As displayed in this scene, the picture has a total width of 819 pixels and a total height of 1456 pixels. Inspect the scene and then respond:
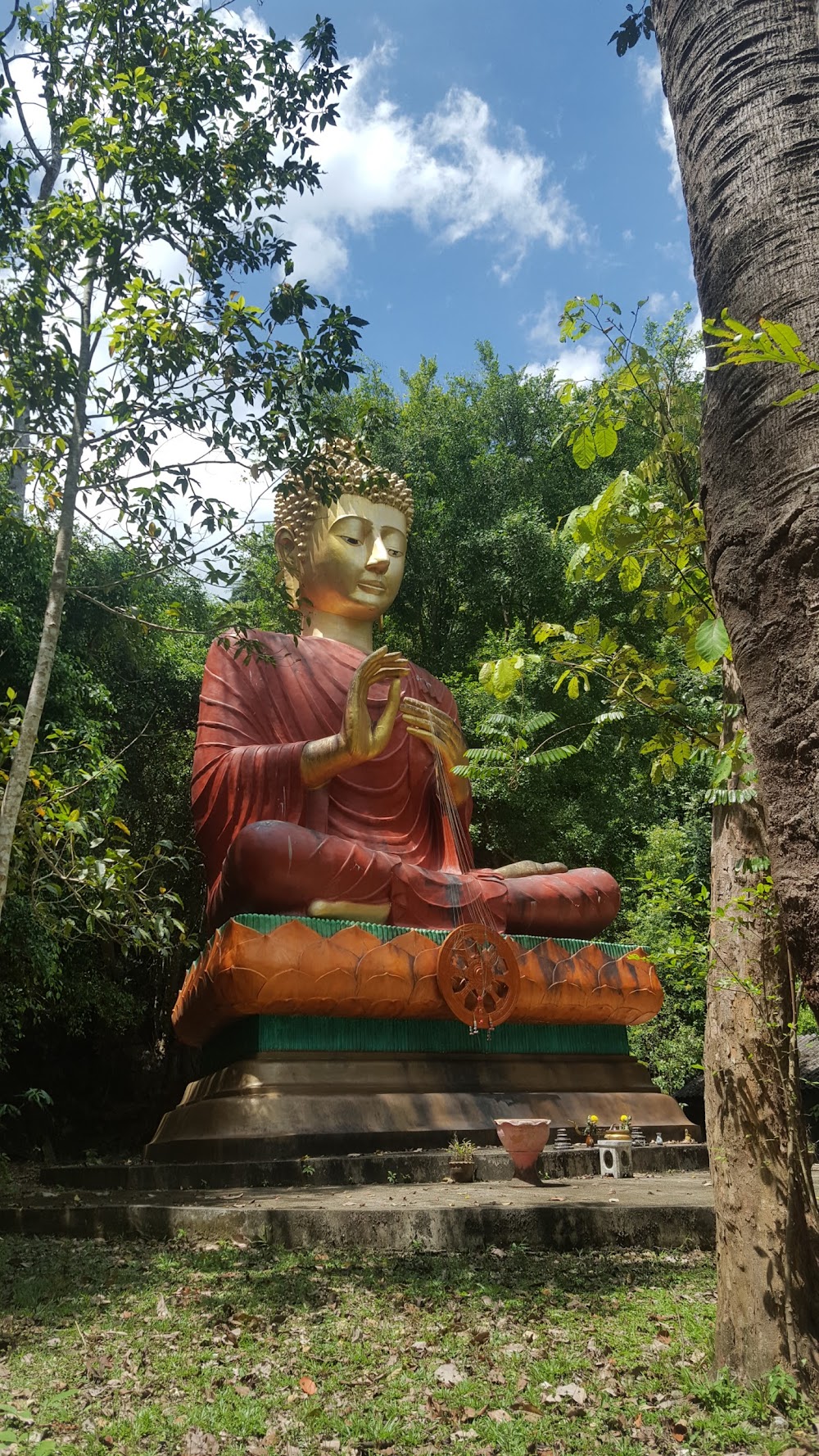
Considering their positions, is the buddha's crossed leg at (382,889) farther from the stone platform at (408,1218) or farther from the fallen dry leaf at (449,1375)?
the fallen dry leaf at (449,1375)

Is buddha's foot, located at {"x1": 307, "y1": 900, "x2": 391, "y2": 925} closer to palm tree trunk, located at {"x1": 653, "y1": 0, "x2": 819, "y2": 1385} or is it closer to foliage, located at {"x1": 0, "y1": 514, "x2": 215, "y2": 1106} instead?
foliage, located at {"x1": 0, "y1": 514, "x2": 215, "y2": 1106}

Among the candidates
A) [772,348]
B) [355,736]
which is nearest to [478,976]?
[355,736]

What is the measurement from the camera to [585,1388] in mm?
3121

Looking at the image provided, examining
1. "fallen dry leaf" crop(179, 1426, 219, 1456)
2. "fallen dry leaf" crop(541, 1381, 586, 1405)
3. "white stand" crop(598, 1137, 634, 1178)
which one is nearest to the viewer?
"fallen dry leaf" crop(179, 1426, 219, 1456)

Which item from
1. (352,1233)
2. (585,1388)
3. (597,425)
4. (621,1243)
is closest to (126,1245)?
(352,1233)

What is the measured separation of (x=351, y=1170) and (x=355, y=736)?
11.2 ft

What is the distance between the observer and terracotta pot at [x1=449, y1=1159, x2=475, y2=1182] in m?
6.06

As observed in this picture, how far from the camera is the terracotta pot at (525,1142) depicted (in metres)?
5.89

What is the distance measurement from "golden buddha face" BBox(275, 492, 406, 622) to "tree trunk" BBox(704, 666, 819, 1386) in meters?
7.61

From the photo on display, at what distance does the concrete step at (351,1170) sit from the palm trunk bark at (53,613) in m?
2.14

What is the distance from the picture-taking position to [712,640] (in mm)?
2164

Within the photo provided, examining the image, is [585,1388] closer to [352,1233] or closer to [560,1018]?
[352,1233]

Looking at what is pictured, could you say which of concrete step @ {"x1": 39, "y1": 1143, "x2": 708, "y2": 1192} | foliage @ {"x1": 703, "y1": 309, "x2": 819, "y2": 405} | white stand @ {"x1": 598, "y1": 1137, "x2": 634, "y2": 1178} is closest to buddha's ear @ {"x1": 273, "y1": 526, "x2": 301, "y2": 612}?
concrete step @ {"x1": 39, "y1": 1143, "x2": 708, "y2": 1192}

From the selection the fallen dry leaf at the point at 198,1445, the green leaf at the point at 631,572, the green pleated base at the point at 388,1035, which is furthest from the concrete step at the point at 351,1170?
the green leaf at the point at 631,572
